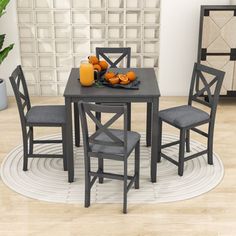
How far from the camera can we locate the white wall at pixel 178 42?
211 inches

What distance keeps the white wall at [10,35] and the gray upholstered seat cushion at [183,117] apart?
242 cm

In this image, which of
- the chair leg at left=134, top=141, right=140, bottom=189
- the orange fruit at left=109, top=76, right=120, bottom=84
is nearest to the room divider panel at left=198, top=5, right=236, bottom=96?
the orange fruit at left=109, top=76, right=120, bottom=84

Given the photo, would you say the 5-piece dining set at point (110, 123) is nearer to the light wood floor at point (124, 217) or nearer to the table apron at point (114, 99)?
the table apron at point (114, 99)

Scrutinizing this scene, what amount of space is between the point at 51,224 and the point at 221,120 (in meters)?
2.50

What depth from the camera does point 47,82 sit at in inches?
223

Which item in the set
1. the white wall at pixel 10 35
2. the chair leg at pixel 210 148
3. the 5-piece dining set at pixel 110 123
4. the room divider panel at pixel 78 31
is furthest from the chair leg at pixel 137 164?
the white wall at pixel 10 35

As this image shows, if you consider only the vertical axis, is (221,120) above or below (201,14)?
below

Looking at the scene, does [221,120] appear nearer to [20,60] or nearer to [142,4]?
[142,4]

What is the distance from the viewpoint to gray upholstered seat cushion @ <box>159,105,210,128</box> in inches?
145

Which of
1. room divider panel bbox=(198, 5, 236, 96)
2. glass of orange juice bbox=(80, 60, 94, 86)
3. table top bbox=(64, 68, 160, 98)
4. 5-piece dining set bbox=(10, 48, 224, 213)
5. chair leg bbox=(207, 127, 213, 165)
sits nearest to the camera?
5-piece dining set bbox=(10, 48, 224, 213)

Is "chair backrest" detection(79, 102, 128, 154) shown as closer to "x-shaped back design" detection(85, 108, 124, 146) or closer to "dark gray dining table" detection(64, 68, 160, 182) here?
"x-shaped back design" detection(85, 108, 124, 146)

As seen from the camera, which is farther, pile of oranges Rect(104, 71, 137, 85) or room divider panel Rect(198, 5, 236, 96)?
room divider panel Rect(198, 5, 236, 96)

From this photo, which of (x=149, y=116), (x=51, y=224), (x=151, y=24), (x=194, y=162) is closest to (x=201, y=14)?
(x=151, y=24)

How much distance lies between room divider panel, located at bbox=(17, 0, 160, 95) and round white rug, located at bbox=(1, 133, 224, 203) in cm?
168
